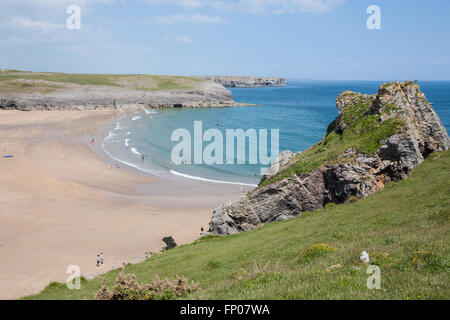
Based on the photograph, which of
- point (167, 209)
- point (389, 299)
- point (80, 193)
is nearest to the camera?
point (389, 299)

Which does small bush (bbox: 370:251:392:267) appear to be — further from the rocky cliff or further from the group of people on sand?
the group of people on sand

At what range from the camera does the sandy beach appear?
1069 inches

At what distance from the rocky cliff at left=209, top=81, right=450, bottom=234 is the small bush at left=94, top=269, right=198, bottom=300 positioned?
15.7m

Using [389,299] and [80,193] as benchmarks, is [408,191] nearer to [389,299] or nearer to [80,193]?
[389,299]

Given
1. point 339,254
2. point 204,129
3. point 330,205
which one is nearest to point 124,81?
point 204,129

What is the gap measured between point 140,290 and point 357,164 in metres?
19.1

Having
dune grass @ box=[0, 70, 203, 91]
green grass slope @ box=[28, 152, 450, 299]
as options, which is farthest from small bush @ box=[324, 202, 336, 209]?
dune grass @ box=[0, 70, 203, 91]

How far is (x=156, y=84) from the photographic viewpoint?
17950 cm

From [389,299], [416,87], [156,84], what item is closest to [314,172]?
[416,87]

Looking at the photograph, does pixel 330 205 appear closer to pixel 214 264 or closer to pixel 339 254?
pixel 214 264

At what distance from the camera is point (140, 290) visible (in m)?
11.4

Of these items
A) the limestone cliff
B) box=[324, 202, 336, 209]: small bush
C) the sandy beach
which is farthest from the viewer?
the limestone cliff

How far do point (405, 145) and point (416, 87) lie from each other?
820 cm

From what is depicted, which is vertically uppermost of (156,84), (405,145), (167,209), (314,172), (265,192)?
(156,84)
